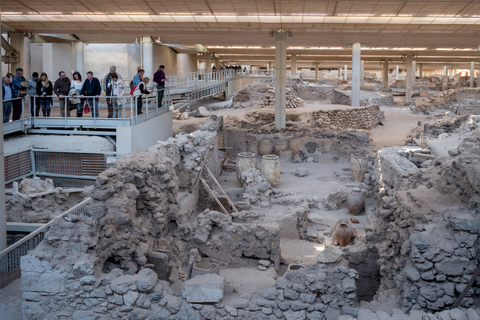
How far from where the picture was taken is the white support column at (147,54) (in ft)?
82.0

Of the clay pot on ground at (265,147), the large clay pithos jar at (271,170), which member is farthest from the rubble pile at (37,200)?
the clay pot on ground at (265,147)

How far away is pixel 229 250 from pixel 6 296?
3496 mm

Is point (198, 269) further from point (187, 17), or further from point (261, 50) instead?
point (261, 50)

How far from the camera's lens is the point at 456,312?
5023mm

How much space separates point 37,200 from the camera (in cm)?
912

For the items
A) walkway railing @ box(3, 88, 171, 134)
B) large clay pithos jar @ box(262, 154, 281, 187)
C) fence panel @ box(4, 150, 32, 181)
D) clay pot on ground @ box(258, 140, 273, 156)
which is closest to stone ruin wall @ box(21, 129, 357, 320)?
fence panel @ box(4, 150, 32, 181)

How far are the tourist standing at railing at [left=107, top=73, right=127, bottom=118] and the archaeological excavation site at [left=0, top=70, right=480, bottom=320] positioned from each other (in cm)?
118

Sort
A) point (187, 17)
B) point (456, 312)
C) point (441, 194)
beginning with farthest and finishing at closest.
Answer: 1. point (187, 17)
2. point (441, 194)
3. point (456, 312)

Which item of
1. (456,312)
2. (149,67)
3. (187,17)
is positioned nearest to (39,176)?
(456,312)

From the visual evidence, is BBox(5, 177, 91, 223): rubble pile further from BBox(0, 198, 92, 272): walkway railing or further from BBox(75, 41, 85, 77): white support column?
BBox(75, 41, 85, 77): white support column

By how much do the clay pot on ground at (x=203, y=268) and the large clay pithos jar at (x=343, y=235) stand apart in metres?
3.22

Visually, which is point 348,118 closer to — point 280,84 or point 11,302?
point 280,84

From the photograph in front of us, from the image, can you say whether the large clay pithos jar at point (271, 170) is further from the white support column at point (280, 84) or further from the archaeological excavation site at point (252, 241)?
the white support column at point (280, 84)

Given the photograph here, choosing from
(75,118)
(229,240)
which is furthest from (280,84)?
(229,240)
